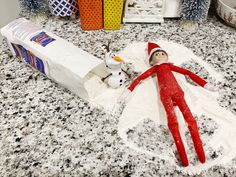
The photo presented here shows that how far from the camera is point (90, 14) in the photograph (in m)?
0.81

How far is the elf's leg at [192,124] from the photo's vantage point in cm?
53

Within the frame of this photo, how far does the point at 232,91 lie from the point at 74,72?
385 mm

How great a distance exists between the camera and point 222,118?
0.61 meters

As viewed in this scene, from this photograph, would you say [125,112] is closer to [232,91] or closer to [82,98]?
[82,98]

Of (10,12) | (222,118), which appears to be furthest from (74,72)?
(10,12)

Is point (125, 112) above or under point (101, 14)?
under

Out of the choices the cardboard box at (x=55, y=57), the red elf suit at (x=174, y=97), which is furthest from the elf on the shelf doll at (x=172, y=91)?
the cardboard box at (x=55, y=57)

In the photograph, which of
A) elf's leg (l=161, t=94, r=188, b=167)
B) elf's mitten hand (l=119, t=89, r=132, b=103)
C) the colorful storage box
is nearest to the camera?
elf's leg (l=161, t=94, r=188, b=167)

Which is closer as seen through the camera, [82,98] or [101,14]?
[82,98]

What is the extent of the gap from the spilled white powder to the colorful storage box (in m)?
0.19

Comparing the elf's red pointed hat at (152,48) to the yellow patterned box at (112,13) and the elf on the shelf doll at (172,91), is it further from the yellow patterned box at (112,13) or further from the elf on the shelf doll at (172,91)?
the yellow patterned box at (112,13)

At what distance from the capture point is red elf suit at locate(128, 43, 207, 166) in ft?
1.75

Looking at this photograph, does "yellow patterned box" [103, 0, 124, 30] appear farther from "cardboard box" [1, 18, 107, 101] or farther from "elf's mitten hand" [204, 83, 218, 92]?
"elf's mitten hand" [204, 83, 218, 92]

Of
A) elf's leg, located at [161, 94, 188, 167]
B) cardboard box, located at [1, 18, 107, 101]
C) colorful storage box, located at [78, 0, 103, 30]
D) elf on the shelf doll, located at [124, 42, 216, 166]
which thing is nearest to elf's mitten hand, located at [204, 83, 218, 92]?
elf on the shelf doll, located at [124, 42, 216, 166]
